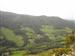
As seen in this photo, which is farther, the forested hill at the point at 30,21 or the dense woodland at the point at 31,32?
the forested hill at the point at 30,21

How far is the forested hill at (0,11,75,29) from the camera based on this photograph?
33.6 metres

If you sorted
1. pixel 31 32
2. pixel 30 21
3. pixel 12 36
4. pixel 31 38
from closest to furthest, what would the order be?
pixel 31 38 < pixel 12 36 < pixel 31 32 < pixel 30 21

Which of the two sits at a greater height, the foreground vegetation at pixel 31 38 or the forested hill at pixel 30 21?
the forested hill at pixel 30 21

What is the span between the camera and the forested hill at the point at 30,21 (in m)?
33.6

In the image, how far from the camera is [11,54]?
22.9 meters

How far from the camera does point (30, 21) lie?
3506 cm

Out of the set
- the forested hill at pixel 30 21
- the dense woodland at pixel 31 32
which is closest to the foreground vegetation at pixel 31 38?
the dense woodland at pixel 31 32

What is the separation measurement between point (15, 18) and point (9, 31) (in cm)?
516

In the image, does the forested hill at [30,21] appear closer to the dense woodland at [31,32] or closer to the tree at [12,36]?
the dense woodland at [31,32]

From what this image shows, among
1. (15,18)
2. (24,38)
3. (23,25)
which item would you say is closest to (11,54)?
(24,38)

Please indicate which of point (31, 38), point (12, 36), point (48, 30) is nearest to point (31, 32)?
point (31, 38)

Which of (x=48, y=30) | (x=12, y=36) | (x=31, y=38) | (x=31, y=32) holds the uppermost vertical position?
(x=48, y=30)

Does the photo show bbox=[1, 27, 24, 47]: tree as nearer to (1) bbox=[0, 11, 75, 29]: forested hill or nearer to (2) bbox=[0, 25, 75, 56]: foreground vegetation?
(2) bbox=[0, 25, 75, 56]: foreground vegetation

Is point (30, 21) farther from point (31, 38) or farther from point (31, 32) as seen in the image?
point (31, 38)
